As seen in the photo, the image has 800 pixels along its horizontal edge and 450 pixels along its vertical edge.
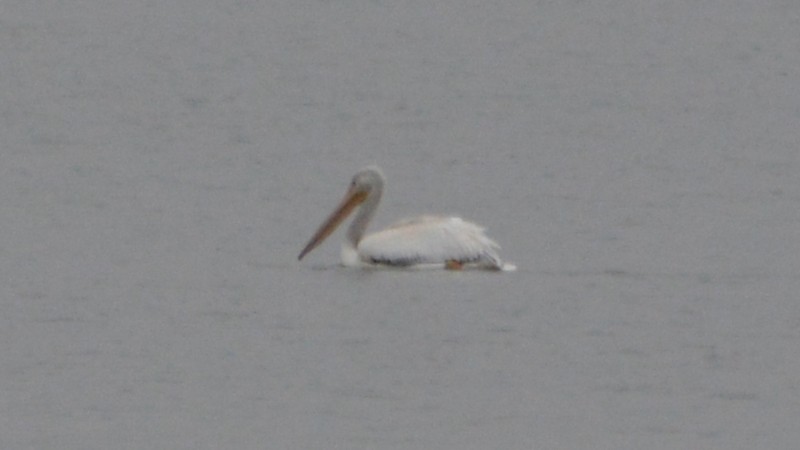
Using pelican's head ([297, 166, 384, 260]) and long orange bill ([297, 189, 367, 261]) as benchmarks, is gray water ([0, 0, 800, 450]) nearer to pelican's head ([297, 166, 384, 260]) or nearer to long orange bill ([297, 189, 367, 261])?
long orange bill ([297, 189, 367, 261])

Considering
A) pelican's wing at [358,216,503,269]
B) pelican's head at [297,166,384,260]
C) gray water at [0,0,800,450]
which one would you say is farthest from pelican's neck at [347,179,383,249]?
pelican's wing at [358,216,503,269]

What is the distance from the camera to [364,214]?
14977 mm

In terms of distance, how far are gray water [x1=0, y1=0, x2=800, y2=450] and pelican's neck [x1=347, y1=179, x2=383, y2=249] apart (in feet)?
0.83

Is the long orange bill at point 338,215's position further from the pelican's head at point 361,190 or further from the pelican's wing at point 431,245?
the pelican's wing at point 431,245

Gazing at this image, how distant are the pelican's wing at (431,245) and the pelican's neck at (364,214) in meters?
0.37

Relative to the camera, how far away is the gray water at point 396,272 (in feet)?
33.4

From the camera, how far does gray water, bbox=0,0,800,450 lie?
1017cm

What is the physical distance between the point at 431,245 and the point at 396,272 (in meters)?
0.27

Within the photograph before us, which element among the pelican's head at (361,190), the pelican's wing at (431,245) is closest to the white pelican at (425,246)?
the pelican's wing at (431,245)

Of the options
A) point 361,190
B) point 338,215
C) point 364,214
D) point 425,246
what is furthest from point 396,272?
point 361,190

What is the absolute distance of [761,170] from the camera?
18.8m

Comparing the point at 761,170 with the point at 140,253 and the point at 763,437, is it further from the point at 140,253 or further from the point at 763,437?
the point at 763,437

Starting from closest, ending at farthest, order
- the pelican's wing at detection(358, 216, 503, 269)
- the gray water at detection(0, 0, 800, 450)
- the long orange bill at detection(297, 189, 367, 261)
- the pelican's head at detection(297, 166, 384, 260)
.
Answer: the gray water at detection(0, 0, 800, 450), the pelican's wing at detection(358, 216, 503, 269), the long orange bill at detection(297, 189, 367, 261), the pelican's head at detection(297, 166, 384, 260)

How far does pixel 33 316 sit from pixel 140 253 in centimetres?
215
